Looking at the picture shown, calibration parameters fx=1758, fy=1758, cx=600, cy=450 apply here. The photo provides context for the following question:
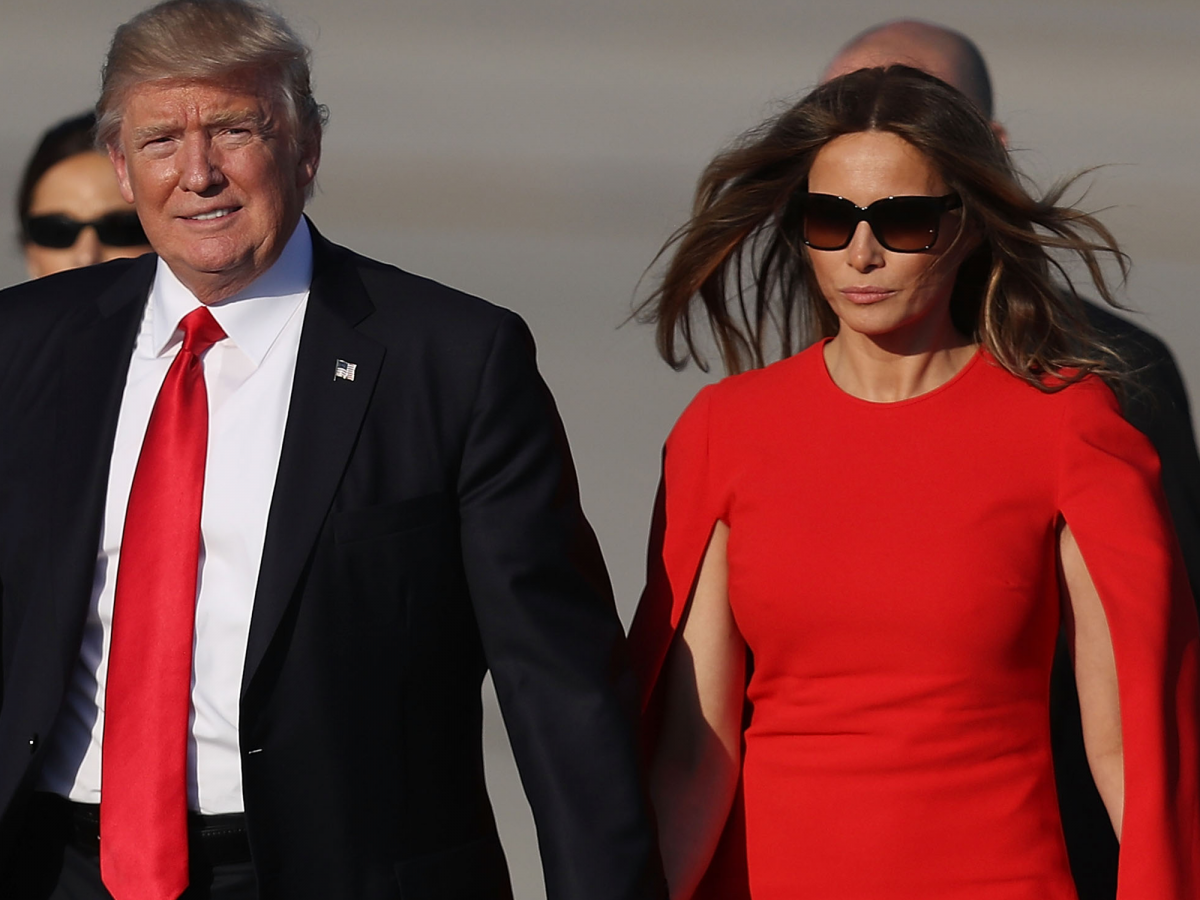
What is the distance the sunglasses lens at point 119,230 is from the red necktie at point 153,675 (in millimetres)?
903

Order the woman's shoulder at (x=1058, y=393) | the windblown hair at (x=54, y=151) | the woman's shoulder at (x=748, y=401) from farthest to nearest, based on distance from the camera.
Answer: the windblown hair at (x=54, y=151) < the woman's shoulder at (x=748, y=401) < the woman's shoulder at (x=1058, y=393)

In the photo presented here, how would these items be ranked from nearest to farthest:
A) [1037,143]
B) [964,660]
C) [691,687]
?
[964,660]
[691,687]
[1037,143]

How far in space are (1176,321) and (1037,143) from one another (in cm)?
52

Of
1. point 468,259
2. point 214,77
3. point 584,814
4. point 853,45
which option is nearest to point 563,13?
point 468,259

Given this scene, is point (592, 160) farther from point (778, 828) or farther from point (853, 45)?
point (778, 828)

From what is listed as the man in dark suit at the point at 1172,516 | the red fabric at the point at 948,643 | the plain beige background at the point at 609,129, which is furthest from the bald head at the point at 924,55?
the plain beige background at the point at 609,129

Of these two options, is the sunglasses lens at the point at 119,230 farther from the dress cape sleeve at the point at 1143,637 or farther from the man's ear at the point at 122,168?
the dress cape sleeve at the point at 1143,637

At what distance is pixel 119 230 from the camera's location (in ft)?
8.59

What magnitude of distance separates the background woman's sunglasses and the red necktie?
71cm

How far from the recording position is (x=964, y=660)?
188 cm

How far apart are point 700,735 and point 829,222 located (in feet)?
1.98

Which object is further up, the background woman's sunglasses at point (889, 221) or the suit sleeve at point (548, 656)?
the background woman's sunglasses at point (889, 221)

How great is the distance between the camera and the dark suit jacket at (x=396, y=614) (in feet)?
5.72

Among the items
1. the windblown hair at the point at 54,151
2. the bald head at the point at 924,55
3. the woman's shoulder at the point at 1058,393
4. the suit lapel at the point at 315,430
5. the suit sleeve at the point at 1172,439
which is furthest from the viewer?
the windblown hair at the point at 54,151
